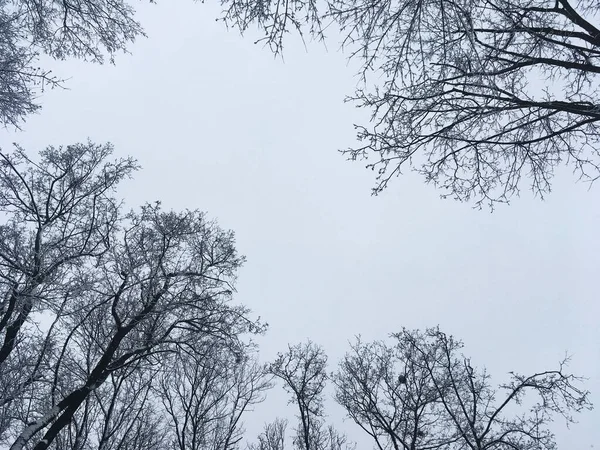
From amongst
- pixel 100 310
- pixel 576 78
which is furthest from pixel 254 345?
pixel 576 78

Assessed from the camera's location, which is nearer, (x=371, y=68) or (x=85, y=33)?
(x=371, y=68)

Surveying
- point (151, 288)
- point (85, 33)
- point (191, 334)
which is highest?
point (85, 33)

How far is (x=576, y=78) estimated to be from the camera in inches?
222

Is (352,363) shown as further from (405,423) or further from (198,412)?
(198,412)

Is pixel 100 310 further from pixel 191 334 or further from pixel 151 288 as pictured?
pixel 191 334

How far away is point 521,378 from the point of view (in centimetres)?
1173

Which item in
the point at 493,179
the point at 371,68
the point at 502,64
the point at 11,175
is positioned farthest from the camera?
the point at 11,175

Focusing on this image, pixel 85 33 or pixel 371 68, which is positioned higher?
pixel 85 33

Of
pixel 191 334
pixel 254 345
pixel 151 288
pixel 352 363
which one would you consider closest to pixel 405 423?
pixel 352 363

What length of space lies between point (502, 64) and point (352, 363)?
546 inches

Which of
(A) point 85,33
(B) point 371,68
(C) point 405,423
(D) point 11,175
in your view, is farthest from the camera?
(C) point 405,423

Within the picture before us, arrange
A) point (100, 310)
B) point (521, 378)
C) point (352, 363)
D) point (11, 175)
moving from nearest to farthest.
→ point (11, 175) < point (100, 310) < point (521, 378) < point (352, 363)

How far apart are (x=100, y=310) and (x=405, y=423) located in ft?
37.8

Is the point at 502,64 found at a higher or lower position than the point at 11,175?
lower
